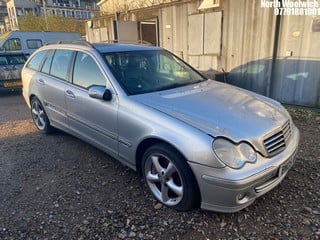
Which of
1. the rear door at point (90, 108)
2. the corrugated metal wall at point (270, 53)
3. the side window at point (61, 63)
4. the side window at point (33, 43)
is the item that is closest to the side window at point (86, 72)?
the rear door at point (90, 108)

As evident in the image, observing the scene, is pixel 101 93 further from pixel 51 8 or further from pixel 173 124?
pixel 51 8

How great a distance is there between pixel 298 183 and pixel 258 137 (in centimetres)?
115

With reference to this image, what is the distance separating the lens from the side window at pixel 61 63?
3910mm

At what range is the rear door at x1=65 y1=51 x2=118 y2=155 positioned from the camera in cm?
310

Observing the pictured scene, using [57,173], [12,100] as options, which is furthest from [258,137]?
[12,100]

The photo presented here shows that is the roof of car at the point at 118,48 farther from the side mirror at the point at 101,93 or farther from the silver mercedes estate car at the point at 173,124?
the side mirror at the point at 101,93

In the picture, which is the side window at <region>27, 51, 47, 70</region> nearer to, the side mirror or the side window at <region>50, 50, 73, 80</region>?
the side window at <region>50, 50, 73, 80</region>

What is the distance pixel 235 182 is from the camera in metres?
2.13

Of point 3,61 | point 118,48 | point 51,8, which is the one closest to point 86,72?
point 118,48

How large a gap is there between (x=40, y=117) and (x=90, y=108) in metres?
2.05

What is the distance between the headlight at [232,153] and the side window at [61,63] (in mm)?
2642

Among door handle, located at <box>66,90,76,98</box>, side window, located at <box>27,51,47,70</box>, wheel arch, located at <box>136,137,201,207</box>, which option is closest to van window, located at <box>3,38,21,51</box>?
side window, located at <box>27,51,47,70</box>

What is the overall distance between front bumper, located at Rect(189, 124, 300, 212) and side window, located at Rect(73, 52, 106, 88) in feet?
5.55

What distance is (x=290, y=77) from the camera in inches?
231
